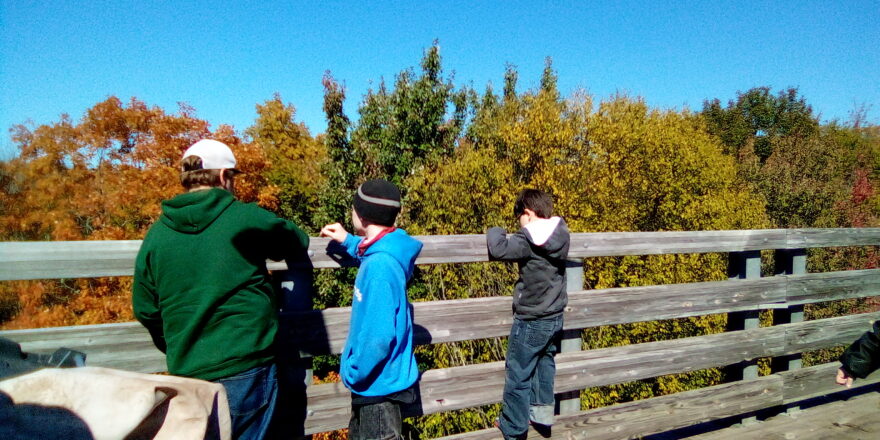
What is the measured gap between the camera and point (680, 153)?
2547 cm

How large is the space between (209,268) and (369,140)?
20.2 metres

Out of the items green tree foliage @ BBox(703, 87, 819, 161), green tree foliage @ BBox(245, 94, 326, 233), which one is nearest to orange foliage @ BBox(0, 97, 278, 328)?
green tree foliage @ BBox(245, 94, 326, 233)

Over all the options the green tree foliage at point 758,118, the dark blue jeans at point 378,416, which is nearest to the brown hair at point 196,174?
the dark blue jeans at point 378,416

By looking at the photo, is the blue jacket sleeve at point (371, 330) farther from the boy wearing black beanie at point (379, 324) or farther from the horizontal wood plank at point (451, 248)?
the horizontal wood plank at point (451, 248)

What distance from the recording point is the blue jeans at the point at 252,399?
2.07 m

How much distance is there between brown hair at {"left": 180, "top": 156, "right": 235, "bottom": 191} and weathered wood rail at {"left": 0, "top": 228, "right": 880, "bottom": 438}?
0.46 metres

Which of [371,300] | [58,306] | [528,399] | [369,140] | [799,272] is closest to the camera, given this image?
[371,300]

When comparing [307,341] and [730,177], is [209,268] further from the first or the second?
[730,177]

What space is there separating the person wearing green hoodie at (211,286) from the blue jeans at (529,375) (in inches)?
61.5

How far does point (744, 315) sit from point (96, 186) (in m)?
27.3

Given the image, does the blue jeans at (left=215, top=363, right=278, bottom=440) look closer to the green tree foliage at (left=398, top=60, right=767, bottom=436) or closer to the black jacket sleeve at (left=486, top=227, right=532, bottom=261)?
the black jacket sleeve at (left=486, top=227, right=532, bottom=261)

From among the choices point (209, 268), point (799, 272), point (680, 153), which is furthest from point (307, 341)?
point (680, 153)

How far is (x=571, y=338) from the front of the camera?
11.2 ft

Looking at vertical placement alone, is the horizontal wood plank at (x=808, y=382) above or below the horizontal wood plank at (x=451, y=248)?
below
